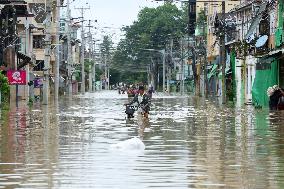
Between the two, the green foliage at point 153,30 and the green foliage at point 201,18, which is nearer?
the green foliage at point 201,18

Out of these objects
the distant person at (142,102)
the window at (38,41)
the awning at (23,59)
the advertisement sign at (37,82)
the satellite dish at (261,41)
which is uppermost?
the window at (38,41)

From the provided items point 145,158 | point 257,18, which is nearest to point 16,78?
point 257,18

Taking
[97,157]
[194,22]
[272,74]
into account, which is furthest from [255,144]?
[194,22]

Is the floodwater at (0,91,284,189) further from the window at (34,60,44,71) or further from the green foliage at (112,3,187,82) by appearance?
the green foliage at (112,3,187,82)

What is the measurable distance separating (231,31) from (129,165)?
76436 mm

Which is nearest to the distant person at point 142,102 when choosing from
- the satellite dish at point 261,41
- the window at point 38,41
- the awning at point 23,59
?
the satellite dish at point 261,41

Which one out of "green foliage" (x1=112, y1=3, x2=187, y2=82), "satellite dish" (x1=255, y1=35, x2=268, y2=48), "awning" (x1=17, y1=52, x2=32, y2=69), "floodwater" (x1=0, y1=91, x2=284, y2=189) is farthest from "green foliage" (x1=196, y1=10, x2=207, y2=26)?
"floodwater" (x1=0, y1=91, x2=284, y2=189)

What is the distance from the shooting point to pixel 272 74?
171ft

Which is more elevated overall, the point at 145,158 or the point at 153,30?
the point at 153,30

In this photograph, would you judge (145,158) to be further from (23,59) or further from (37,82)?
(37,82)

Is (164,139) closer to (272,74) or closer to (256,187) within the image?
(256,187)

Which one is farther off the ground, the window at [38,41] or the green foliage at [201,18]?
the green foliage at [201,18]

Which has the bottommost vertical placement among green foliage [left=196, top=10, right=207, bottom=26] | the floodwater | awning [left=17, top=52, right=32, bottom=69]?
the floodwater

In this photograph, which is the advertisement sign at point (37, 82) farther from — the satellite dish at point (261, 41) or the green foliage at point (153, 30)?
the green foliage at point (153, 30)
